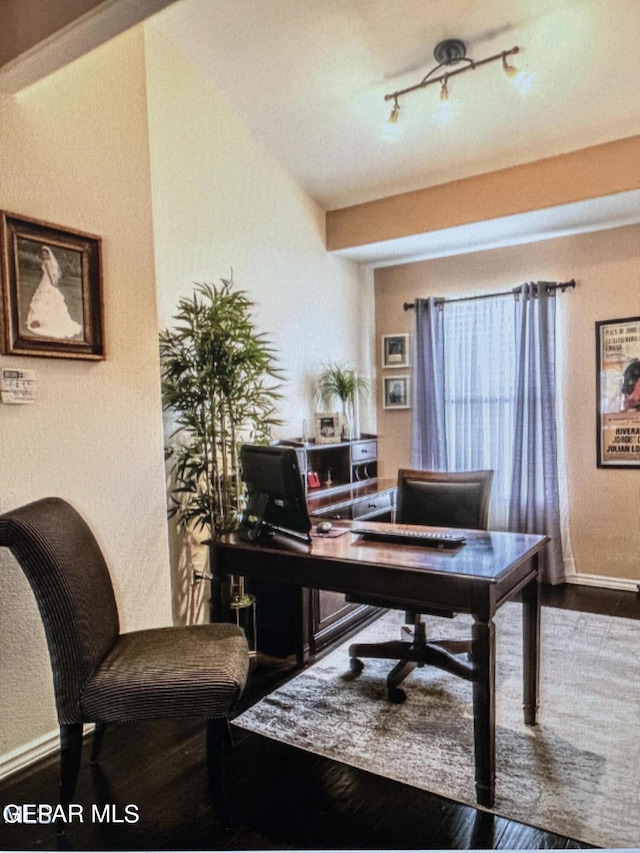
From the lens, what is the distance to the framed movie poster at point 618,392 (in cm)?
375

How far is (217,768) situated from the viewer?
1.68m

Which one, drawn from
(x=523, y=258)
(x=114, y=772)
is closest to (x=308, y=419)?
(x=523, y=258)

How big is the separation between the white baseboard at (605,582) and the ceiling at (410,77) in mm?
→ 2876

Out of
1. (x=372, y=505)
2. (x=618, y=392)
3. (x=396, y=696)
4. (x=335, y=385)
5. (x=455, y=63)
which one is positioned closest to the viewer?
(x=396, y=696)

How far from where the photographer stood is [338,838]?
1.61 meters

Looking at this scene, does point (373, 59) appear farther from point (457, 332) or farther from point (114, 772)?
point (114, 772)

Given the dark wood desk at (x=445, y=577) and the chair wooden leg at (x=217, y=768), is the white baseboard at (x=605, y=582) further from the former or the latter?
the chair wooden leg at (x=217, y=768)

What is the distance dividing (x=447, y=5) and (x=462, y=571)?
8.32ft

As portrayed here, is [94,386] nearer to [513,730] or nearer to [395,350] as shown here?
[513,730]

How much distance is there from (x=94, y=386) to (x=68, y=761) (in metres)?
1.35

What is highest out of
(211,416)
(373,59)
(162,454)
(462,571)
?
(373,59)

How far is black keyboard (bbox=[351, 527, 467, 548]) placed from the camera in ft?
6.84

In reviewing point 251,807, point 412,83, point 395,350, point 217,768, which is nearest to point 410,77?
point 412,83

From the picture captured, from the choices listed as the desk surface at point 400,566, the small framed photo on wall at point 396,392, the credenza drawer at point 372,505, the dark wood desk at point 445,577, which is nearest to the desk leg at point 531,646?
the dark wood desk at point 445,577
